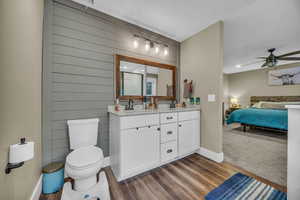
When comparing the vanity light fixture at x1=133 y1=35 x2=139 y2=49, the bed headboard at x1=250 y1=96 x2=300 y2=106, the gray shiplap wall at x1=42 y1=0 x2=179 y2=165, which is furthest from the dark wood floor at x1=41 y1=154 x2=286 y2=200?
the bed headboard at x1=250 y1=96 x2=300 y2=106

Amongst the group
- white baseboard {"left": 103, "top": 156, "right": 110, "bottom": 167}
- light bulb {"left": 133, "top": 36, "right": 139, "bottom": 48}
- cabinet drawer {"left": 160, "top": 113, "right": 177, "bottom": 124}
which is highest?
light bulb {"left": 133, "top": 36, "right": 139, "bottom": 48}

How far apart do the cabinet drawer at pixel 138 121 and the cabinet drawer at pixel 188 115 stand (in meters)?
0.51

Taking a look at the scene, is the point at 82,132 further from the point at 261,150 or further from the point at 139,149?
the point at 261,150

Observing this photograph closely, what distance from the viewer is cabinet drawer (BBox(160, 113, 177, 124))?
182 centimetres

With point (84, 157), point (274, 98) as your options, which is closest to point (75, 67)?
point (84, 157)

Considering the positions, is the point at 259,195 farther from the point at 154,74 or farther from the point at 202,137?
the point at 154,74

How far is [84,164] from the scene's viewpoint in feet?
3.88

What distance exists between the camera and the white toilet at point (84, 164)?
1191 mm

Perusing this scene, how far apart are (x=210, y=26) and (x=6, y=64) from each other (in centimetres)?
289

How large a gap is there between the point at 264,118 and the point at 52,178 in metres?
5.29

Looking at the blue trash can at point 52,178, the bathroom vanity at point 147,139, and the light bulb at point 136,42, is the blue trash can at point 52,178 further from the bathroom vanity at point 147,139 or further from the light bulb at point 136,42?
the light bulb at point 136,42

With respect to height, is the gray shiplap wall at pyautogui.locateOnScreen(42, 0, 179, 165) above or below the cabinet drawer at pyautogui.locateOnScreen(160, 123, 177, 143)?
above

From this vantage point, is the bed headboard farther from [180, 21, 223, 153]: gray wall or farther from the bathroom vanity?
the bathroom vanity

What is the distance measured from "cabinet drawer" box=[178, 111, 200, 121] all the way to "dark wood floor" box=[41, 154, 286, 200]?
2.62 feet
